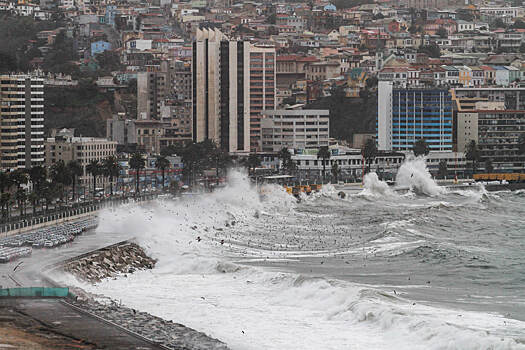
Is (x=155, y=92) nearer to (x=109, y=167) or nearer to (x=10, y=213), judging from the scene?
(x=109, y=167)

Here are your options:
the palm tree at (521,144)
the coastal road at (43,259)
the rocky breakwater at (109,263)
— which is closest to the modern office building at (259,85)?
the palm tree at (521,144)

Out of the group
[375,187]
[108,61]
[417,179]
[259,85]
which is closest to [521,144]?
[417,179]

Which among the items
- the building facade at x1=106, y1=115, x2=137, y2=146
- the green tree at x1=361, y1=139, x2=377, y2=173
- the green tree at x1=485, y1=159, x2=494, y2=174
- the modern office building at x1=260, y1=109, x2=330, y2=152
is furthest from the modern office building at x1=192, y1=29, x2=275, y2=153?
the green tree at x1=485, y1=159, x2=494, y2=174

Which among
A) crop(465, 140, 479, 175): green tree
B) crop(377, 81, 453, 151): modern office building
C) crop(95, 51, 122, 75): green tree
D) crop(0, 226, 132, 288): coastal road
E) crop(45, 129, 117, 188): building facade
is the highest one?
crop(95, 51, 122, 75): green tree

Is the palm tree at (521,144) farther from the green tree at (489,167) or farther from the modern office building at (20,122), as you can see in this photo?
the modern office building at (20,122)

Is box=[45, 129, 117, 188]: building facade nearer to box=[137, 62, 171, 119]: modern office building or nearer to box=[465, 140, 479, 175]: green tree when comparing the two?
box=[137, 62, 171, 119]: modern office building

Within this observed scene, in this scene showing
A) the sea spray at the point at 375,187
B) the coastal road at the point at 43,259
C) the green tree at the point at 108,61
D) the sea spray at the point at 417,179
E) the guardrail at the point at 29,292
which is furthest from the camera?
the green tree at the point at 108,61

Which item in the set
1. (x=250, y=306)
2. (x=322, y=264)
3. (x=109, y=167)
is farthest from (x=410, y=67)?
(x=250, y=306)
